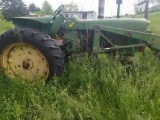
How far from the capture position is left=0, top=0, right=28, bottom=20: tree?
29.1 m

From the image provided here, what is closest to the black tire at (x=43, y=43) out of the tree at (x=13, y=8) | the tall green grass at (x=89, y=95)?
the tall green grass at (x=89, y=95)

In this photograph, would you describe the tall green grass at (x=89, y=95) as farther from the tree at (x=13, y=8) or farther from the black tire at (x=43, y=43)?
the tree at (x=13, y=8)

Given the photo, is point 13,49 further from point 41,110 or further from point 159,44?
point 159,44

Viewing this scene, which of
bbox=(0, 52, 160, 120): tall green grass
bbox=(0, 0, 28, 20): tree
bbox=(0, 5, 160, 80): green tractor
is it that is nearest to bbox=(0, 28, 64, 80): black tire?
bbox=(0, 5, 160, 80): green tractor

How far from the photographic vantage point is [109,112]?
2656mm

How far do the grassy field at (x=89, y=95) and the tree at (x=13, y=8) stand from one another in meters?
26.7

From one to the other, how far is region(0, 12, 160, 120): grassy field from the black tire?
0.26 meters

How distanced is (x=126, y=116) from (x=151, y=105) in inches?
11.7

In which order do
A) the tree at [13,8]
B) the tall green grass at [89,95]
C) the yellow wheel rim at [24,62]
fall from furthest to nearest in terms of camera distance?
the tree at [13,8], the yellow wheel rim at [24,62], the tall green grass at [89,95]

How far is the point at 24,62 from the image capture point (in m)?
3.88

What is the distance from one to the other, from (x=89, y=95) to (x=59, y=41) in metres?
1.60

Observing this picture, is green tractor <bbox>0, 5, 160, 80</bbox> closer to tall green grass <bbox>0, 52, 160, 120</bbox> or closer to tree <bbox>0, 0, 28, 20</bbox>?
tall green grass <bbox>0, 52, 160, 120</bbox>

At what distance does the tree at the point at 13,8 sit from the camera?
95.6ft

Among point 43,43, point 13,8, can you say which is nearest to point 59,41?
point 43,43
